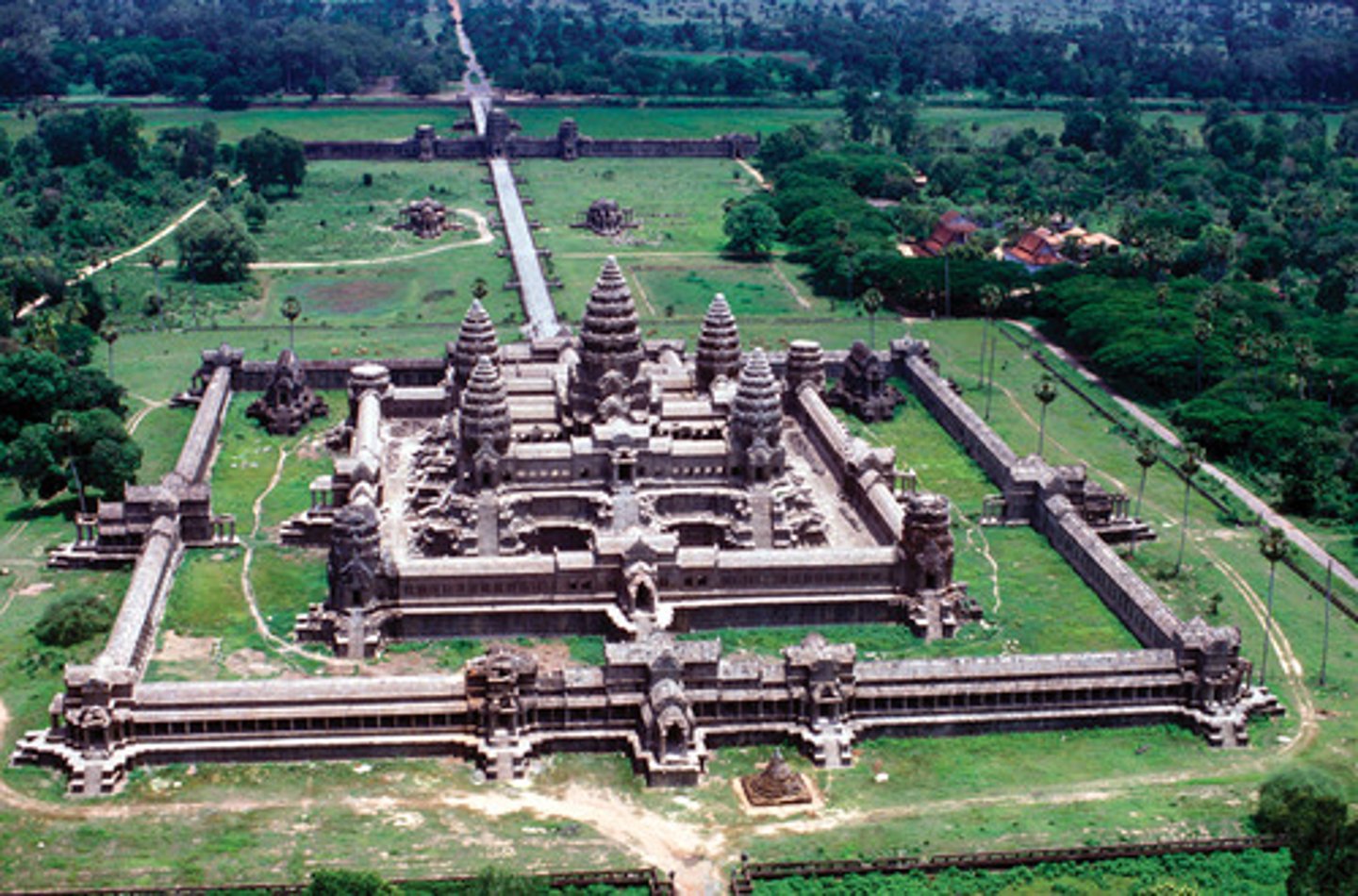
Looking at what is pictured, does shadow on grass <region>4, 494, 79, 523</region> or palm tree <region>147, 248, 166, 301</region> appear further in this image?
palm tree <region>147, 248, 166, 301</region>

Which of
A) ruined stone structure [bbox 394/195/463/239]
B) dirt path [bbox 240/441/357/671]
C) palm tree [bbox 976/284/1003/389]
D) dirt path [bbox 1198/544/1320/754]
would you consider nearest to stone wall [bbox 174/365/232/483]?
dirt path [bbox 240/441/357/671]

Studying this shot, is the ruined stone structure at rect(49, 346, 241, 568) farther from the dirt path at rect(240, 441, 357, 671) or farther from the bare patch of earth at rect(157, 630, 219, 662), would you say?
the bare patch of earth at rect(157, 630, 219, 662)

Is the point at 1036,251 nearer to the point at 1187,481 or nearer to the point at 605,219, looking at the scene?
the point at 605,219

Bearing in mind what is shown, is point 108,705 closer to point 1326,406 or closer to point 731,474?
point 731,474

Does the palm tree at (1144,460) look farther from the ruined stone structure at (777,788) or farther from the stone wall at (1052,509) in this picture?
the ruined stone structure at (777,788)

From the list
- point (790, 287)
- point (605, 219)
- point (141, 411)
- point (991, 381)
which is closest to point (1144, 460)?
point (991, 381)

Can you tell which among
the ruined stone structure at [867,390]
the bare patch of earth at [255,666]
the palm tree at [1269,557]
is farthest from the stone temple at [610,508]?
the palm tree at [1269,557]

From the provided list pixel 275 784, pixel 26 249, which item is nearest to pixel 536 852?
pixel 275 784
